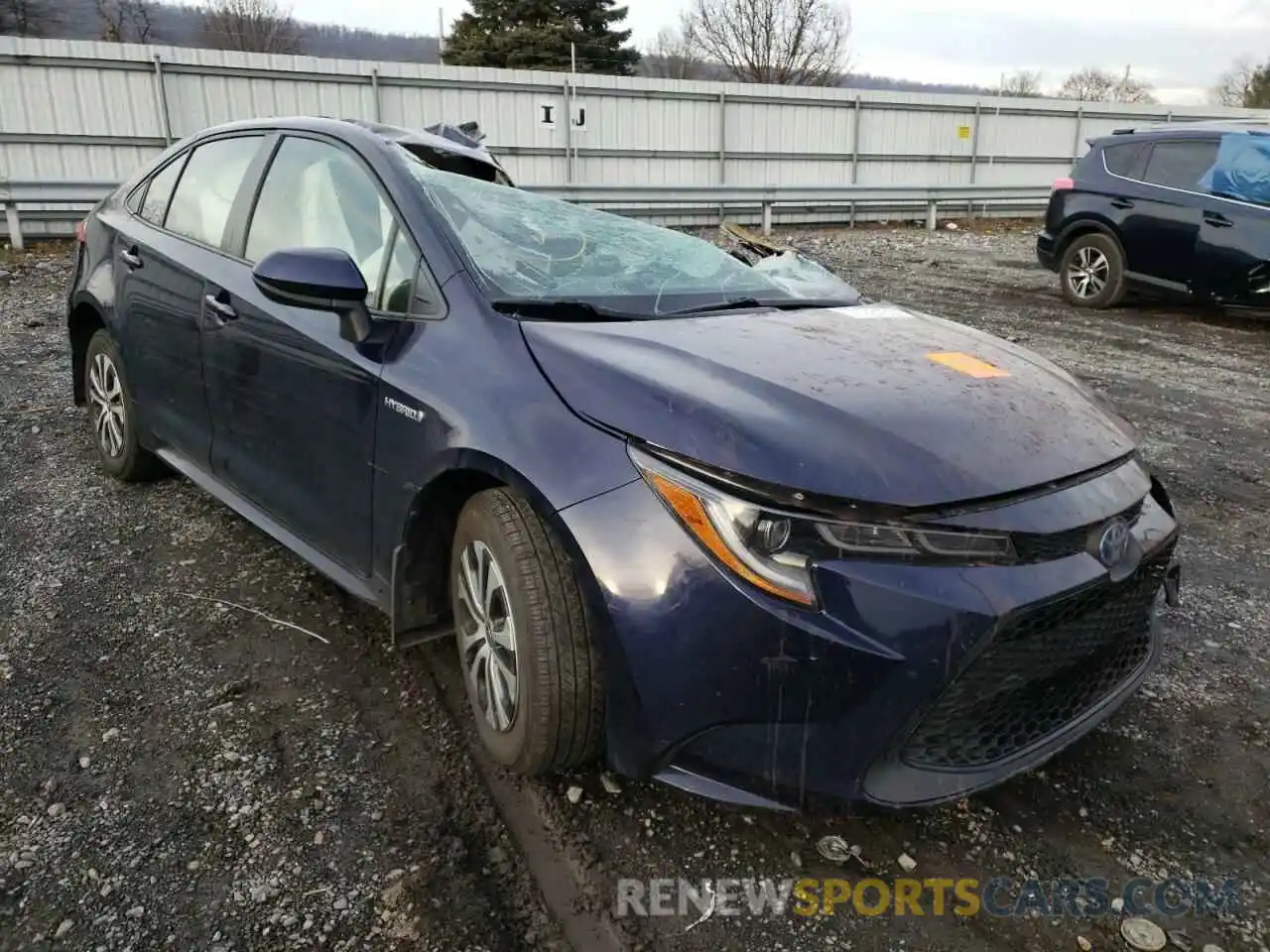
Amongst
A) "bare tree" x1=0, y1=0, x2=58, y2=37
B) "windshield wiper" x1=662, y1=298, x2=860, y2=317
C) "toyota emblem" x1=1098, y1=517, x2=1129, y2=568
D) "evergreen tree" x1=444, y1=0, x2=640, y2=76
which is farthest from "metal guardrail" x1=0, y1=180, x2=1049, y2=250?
"bare tree" x1=0, y1=0, x2=58, y2=37

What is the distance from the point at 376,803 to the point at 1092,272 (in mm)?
9292

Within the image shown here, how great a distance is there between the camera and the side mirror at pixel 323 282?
8.09 ft

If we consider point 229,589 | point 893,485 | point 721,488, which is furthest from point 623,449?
point 229,589

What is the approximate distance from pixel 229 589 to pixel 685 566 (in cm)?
215

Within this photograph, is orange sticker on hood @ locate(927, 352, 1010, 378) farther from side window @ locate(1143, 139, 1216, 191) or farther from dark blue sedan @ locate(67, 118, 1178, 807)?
side window @ locate(1143, 139, 1216, 191)

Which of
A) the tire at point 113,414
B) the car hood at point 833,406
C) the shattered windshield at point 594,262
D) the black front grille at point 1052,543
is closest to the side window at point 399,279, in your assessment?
the shattered windshield at point 594,262

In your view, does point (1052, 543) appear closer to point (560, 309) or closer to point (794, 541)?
point (794, 541)

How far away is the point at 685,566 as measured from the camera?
1.83m

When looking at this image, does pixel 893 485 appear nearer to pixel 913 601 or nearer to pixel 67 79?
pixel 913 601

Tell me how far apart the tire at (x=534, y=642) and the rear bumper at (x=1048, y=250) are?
920cm

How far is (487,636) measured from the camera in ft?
7.52

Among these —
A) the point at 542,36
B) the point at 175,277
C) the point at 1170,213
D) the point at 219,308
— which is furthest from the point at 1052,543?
the point at 542,36

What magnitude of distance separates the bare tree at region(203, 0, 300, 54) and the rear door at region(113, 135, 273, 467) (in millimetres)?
46449

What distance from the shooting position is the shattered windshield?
8.48 ft
